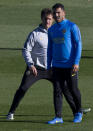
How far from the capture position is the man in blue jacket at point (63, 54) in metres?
10.4

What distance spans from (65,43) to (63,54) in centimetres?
19

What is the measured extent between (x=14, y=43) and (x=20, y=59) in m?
3.05

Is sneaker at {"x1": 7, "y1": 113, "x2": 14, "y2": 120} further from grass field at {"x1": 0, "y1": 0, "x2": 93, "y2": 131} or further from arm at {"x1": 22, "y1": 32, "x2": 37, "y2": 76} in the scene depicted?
arm at {"x1": 22, "y1": 32, "x2": 37, "y2": 76}

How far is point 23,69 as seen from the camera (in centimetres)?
1620

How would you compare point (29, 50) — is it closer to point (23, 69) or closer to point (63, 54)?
point (63, 54)

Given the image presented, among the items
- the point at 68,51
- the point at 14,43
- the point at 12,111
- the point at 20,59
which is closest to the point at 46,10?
the point at 68,51

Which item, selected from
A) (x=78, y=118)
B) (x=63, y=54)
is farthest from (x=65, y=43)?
(x=78, y=118)

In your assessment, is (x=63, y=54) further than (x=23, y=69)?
No

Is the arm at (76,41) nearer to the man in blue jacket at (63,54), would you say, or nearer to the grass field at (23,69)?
the man in blue jacket at (63,54)

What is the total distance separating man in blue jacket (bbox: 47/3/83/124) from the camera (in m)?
10.4

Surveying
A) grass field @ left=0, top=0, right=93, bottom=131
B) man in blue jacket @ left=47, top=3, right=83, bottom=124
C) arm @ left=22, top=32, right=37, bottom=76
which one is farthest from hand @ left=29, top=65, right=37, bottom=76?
grass field @ left=0, top=0, right=93, bottom=131

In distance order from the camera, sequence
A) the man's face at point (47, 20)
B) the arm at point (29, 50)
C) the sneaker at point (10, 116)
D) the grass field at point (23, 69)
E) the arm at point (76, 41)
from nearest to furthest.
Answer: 1. the arm at point (76, 41)
2. the man's face at point (47, 20)
3. the arm at point (29, 50)
4. the grass field at point (23, 69)
5. the sneaker at point (10, 116)

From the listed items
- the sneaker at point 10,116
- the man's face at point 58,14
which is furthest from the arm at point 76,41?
the sneaker at point 10,116

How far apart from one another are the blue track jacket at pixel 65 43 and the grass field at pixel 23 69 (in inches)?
40.3
